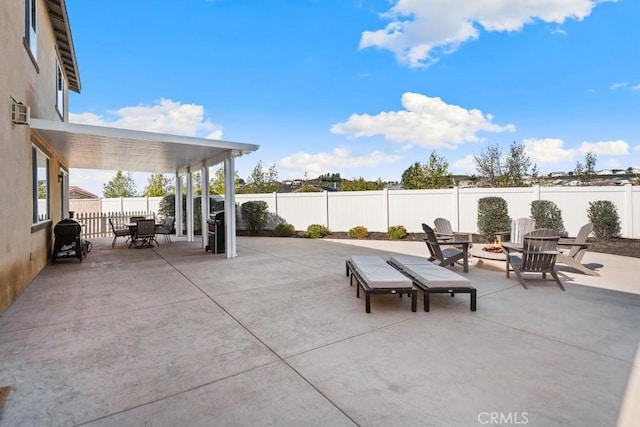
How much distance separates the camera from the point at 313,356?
9.68 ft

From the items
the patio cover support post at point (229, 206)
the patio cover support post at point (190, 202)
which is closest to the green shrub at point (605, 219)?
the patio cover support post at point (229, 206)

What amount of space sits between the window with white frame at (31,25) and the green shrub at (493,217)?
42.3ft

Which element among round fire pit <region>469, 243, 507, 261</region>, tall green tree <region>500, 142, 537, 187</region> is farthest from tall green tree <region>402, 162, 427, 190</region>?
round fire pit <region>469, 243, 507, 261</region>

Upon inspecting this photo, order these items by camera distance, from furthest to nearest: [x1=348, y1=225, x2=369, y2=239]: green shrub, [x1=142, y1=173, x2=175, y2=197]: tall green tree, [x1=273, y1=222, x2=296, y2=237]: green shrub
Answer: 1. [x1=142, y1=173, x2=175, y2=197]: tall green tree
2. [x1=273, y1=222, x2=296, y2=237]: green shrub
3. [x1=348, y1=225, x2=369, y2=239]: green shrub

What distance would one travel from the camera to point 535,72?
12312 mm

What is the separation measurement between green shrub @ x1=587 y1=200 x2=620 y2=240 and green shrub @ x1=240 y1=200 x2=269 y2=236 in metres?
12.1

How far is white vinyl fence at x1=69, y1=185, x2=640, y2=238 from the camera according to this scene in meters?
10.1

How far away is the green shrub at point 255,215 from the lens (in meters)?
14.0

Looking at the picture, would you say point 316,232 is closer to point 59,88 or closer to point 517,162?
point 59,88

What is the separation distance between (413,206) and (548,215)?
14.7 ft

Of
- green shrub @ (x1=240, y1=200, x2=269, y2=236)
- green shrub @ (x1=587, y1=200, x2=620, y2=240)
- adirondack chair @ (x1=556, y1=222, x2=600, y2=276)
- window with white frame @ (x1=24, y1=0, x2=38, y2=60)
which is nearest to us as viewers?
window with white frame @ (x1=24, y1=0, x2=38, y2=60)

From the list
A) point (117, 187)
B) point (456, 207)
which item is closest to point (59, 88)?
point (456, 207)

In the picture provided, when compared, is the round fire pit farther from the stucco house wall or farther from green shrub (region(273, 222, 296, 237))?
the stucco house wall

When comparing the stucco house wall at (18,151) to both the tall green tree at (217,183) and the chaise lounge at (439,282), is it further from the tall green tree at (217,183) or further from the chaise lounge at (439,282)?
the tall green tree at (217,183)
